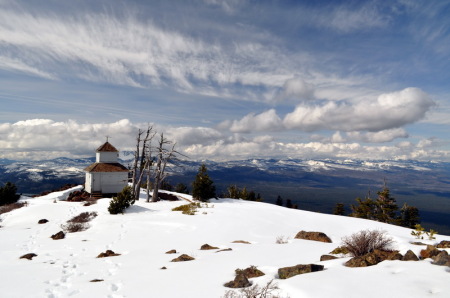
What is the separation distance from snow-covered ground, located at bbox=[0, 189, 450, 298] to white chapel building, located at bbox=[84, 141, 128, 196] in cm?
1439

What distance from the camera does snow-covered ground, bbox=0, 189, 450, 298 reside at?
7105mm

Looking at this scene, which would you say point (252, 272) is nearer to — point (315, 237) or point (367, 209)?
point (315, 237)

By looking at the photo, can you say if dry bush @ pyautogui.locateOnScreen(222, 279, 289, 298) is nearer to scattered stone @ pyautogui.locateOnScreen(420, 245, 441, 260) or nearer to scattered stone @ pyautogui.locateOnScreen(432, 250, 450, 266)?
scattered stone @ pyautogui.locateOnScreen(432, 250, 450, 266)

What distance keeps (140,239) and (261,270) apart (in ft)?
34.9

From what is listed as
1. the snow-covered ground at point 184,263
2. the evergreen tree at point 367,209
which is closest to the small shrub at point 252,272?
the snow-covered ground at point 184,263

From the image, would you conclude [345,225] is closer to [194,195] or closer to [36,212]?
[194,195]

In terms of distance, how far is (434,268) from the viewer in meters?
7.56

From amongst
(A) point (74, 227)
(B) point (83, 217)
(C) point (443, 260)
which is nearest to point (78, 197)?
(B) point (83, 217)

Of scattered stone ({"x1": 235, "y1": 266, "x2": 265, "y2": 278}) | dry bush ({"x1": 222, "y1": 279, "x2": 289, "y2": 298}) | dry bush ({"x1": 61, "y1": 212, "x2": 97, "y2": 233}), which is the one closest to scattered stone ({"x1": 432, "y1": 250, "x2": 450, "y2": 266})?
dry bush ({"x1": 222, "y1": 279, "x2": 289, "y2": 298})

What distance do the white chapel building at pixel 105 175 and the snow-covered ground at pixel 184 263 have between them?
567 inches

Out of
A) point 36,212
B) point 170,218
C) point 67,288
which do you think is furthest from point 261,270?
point 36,212

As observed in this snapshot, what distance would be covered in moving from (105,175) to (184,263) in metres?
33.1

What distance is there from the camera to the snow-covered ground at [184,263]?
7105 mm

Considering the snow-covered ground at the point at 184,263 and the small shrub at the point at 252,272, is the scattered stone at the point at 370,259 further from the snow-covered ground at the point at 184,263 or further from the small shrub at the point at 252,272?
the small shrub at the point at 252,272
